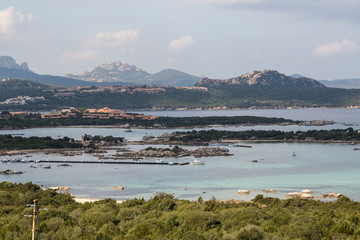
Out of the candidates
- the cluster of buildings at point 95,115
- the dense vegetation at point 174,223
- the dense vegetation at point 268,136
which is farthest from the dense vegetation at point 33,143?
the cluster of buildings at point 95,115

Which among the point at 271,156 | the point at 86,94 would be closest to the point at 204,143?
the point at 271,156

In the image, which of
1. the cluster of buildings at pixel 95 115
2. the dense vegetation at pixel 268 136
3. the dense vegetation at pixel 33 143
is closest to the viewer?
the dense vegetation at pixel 33 143

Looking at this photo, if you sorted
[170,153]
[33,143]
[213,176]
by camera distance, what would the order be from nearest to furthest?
[213,176] < [170,153] < [33,143]

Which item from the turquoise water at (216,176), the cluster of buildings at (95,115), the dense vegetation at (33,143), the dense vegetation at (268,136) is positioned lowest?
the turquoise water at (216,176)

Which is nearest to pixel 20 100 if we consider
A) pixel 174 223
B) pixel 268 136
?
pixel 268 136

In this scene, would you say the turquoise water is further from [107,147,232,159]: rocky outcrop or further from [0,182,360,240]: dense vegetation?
[0,182,360,240]: dense vegetation

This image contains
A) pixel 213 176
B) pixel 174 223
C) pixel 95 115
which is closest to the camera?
pixel 174 223

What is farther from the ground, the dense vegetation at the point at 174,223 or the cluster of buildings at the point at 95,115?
the cluster of buildings at the point at 95,115

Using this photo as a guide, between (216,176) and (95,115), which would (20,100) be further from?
(216,176)

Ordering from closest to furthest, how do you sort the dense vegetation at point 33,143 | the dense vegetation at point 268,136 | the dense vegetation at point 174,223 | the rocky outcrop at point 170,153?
the dense vegetation at point 174,223
the rocky outcrop at point 170,153
the dense vegetation at point 33,143
the dense vegetation at point 268,136

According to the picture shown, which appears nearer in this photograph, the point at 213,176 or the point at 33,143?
the point at 213,176

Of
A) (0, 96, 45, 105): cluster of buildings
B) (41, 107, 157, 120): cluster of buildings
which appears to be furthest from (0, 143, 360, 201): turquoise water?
(0, 96, 45, 105): cluster of buildings

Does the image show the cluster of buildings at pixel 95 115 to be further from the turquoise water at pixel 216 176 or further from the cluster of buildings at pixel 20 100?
the turquoise water at pixel 216 176

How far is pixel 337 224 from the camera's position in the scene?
22.4 m
